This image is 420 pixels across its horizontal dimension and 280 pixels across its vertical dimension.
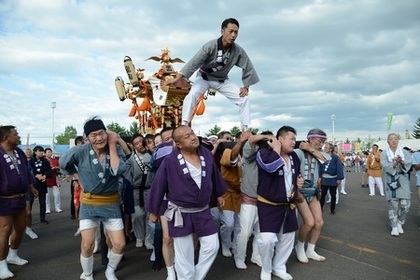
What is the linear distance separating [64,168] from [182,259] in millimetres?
1869

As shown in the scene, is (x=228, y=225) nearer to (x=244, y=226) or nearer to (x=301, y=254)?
(x=244, y=226)

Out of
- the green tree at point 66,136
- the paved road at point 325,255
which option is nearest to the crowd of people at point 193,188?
the paved road at point 325,255

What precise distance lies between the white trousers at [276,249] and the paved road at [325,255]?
0.27m

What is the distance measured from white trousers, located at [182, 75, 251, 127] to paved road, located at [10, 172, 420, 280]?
2.22 meters

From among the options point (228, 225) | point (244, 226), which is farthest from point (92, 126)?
point (228, 225)

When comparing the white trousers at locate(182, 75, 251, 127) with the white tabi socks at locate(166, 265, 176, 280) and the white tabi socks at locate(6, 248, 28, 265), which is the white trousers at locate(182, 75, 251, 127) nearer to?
the white tabi socks at locate(166, 265, 176, 280)

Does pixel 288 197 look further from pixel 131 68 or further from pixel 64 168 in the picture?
pixel 131 68

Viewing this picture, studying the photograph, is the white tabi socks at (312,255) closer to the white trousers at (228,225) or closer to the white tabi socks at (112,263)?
the white trousers at (228,225)

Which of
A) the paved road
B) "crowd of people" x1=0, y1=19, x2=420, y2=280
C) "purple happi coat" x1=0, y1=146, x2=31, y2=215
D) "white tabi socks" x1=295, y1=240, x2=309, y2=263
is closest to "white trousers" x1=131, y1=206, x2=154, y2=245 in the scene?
"crowd of people" x1=0, y1=19, x2=420, y2=280

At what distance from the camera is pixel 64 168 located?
169 inches

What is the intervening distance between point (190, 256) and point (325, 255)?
276cm

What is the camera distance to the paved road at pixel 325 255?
4758 mm

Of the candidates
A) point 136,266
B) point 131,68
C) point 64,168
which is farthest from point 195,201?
point 131,68

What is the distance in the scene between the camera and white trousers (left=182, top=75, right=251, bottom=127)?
4.96m
